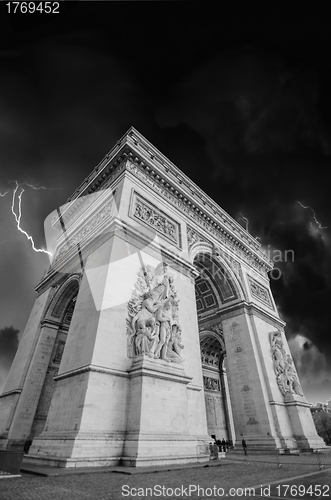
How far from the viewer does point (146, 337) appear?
8.88 metres

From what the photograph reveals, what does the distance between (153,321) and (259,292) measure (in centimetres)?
1287

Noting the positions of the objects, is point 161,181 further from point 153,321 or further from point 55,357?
point 55,357

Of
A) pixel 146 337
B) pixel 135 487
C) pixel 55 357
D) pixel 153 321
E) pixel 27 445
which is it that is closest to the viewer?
pixel 135 487

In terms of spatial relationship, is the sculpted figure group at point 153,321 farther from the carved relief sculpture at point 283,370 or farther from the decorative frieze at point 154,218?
the carved relief sculpture at point 283,370

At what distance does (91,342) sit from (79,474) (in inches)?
134

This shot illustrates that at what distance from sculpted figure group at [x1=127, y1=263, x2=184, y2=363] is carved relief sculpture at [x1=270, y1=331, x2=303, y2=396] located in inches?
343

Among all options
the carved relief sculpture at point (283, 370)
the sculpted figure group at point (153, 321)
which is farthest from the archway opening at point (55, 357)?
the carved relief sculpture at point (283, 370)

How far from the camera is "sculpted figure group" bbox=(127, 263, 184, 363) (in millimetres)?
8828

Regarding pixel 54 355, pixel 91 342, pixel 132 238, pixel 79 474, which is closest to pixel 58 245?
pixel 54 355

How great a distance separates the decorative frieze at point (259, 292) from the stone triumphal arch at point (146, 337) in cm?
Answer: 11

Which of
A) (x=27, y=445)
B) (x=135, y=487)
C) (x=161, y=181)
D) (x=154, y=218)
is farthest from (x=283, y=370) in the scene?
(x=135, y=487)

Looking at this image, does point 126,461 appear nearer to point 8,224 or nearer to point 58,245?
point 58,245

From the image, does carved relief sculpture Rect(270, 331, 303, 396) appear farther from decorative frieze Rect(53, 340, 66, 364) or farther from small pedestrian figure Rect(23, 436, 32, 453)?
small pedestrian figure Rect(23, 436, 32, 453)

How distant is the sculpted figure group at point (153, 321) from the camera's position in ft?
29.0
